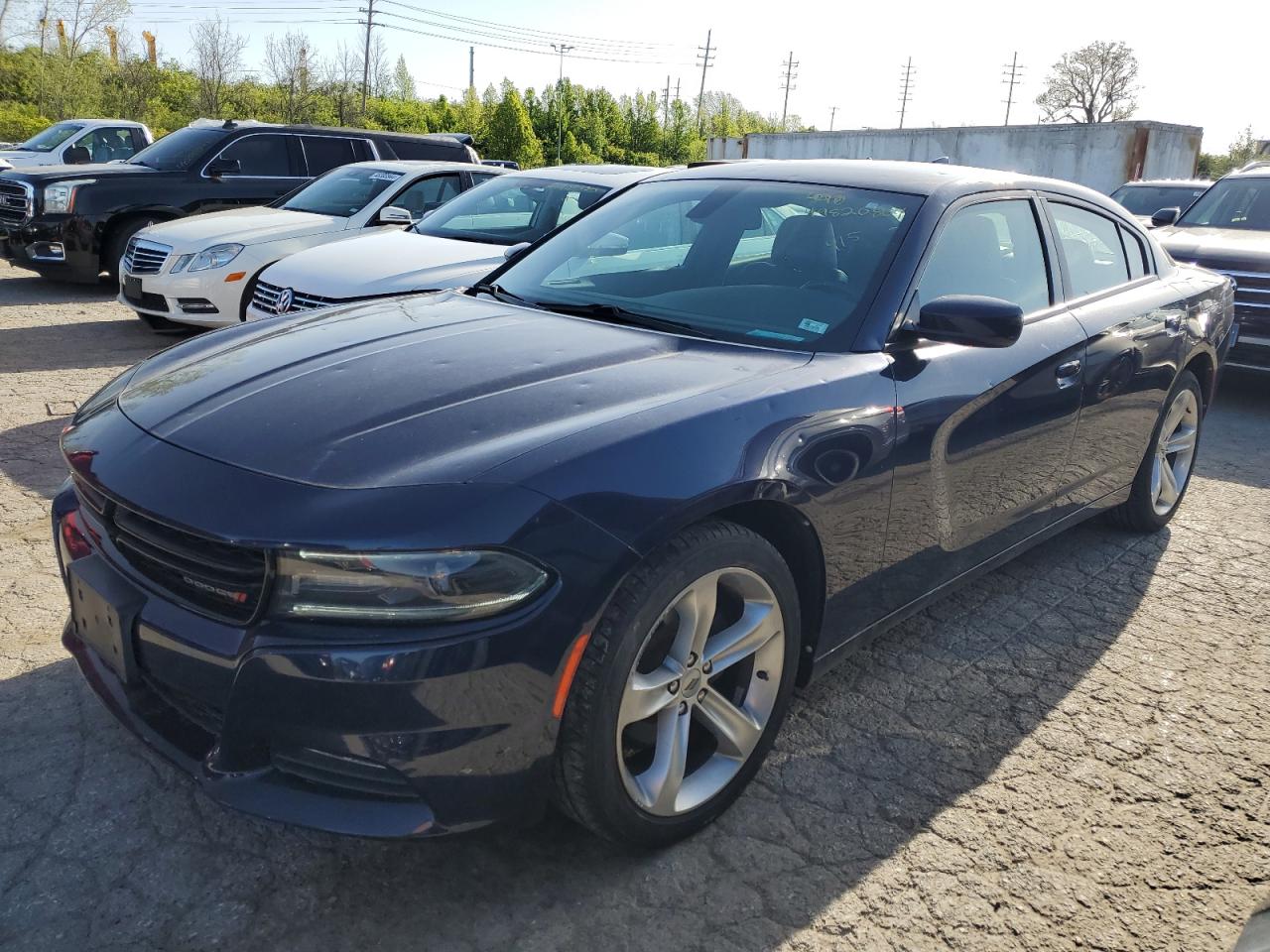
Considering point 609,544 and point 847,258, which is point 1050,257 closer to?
point 847,258

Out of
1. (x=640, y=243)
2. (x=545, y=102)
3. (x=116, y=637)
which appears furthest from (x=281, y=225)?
(x=545, y=102)

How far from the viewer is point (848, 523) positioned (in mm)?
2680

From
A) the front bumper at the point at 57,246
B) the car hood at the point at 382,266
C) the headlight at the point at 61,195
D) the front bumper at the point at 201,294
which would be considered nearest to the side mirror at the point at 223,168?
the headlight at the point at 61,195

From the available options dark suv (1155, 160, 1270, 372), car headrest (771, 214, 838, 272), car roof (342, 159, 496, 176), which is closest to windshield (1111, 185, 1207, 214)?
dark suv (1155, 160, 1270, 372)

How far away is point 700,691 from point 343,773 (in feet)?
2.84

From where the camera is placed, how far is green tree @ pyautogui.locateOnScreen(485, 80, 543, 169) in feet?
159

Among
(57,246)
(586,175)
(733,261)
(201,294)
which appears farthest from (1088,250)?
(57,246)

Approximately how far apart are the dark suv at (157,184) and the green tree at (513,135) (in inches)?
1510

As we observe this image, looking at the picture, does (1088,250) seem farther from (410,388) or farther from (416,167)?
(416,167)

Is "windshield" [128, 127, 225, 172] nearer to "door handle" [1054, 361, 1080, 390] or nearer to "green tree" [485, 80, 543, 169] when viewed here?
"door handle" [1054, 361, 1080, 390]

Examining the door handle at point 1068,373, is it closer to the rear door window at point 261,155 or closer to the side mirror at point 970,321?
the side mirror at point 970,321

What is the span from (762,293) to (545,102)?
5429cm

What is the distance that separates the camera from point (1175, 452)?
15.9ft

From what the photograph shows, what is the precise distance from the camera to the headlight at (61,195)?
1009 cm
